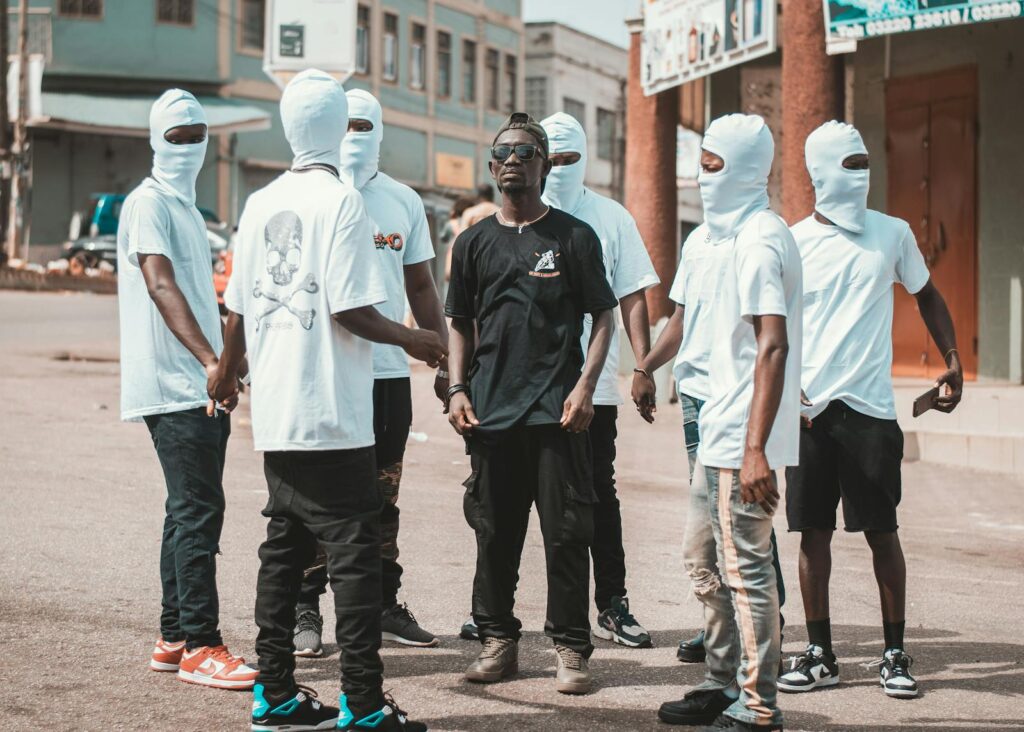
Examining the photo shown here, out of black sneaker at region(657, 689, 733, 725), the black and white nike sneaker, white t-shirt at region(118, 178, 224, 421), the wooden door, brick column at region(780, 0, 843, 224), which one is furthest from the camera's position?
the wooden door

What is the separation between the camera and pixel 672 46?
16.3m

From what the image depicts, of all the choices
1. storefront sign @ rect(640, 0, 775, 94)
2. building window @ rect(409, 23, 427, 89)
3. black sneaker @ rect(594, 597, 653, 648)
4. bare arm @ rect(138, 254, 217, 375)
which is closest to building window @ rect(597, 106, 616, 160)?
building window @ rect(409, 23, 427, 89)

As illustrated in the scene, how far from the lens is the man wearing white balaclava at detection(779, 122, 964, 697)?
5746mm

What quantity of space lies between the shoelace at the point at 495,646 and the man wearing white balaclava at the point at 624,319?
810mm

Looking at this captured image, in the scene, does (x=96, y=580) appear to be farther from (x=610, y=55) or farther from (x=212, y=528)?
(x=610, y=55)

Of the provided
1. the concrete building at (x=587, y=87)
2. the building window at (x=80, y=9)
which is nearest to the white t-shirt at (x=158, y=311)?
the building window at (x=80, y=9)

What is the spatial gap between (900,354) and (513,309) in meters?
11.9

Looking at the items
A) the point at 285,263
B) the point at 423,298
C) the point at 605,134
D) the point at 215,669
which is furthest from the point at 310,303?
the point at 605,134

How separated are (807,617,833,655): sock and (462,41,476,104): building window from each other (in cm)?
4430

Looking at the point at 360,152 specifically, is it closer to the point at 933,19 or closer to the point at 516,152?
the point at 516,152

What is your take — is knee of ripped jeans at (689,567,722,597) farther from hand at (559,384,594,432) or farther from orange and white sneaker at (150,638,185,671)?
orange and white sneaker at (150,638,185,671)

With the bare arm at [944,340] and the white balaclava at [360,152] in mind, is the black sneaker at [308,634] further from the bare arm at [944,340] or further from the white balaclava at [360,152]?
the bare arm at [944,340]

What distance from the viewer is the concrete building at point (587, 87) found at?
52.9 metres

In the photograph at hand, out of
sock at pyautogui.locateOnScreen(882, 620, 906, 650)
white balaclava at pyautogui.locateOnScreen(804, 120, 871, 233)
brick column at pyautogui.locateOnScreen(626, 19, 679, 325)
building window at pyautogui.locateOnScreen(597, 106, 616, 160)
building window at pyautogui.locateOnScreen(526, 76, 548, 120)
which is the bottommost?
sock at pyautogui.locateOnScreen(882, 620, 906, 650)
